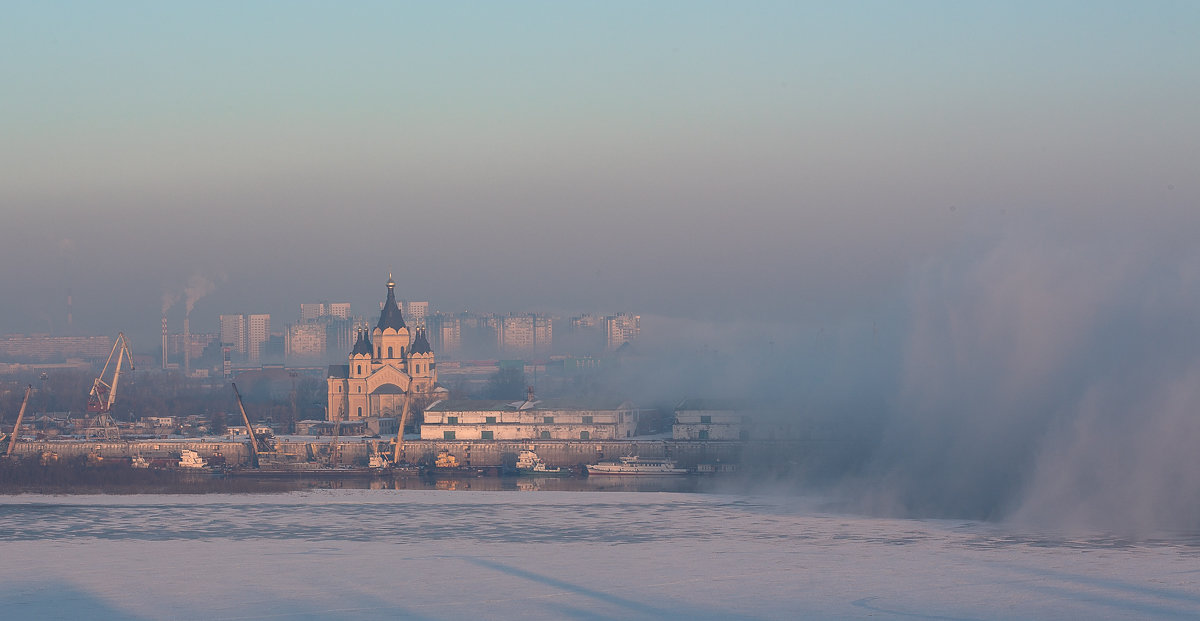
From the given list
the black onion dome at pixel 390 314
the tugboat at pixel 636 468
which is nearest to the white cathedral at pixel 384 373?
the black onion dome at pixel 390 314

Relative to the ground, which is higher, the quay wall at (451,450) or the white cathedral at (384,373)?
the white cathedral at (384,373)

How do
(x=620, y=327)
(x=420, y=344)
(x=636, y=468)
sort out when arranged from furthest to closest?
(x=620, y=327) → (x=420, y=344) → (x=636, y=468)

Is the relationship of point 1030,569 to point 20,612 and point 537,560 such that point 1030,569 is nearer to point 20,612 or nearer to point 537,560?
point 537,560

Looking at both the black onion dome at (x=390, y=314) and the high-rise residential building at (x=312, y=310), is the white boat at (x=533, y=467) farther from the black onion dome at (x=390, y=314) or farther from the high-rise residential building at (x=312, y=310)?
the high-rise residential building at (x=312, y=310)

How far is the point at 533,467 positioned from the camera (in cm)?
5562

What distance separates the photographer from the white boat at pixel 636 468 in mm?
53750

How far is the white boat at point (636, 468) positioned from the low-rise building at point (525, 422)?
29.2 ft

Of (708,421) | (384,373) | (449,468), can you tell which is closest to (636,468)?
(449,468)

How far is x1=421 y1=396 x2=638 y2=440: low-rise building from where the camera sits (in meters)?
64.4

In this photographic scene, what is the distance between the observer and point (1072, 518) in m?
31.9

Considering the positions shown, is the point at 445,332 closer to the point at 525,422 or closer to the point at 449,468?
the point at 525,422

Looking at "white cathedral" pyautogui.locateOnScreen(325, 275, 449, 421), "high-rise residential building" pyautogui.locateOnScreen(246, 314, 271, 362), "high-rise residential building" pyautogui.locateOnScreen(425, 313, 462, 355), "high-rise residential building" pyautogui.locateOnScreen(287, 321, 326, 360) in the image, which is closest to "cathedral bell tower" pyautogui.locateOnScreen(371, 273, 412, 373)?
"white cathedral" pyautogui.locateOnScreen(325, 275, 449, 421)

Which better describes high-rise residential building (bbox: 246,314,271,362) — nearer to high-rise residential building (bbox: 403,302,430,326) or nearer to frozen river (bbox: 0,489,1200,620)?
high-rise residential building (bbox: 403,302,430,326)

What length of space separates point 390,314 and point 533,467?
3274 cm
